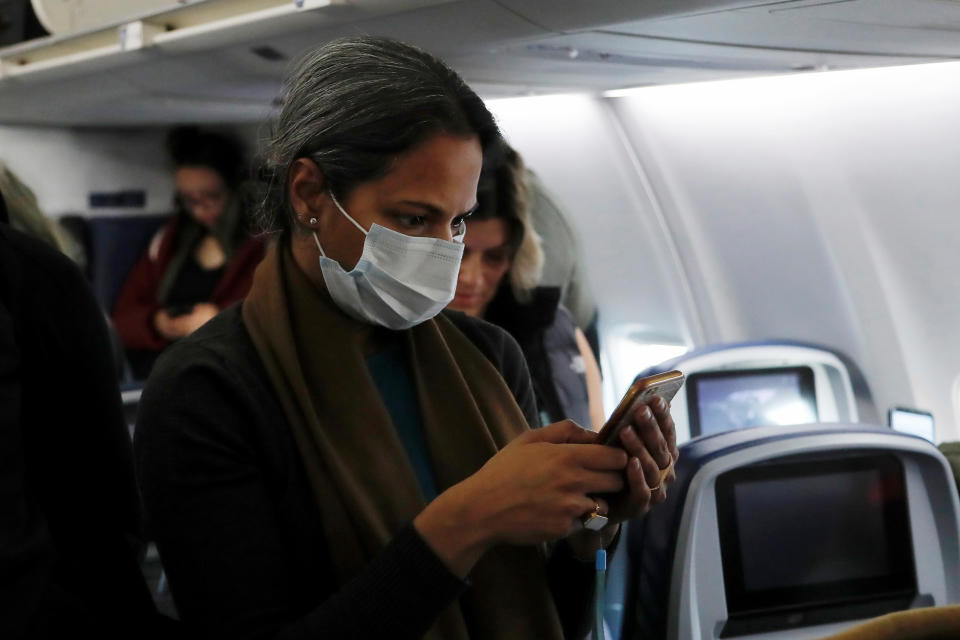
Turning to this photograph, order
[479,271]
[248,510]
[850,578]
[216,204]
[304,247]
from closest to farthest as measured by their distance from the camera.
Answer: [248,510]
[304,247]
[850,578]
[479,271]
[216,204]

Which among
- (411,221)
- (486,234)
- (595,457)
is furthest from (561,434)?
(486,234)

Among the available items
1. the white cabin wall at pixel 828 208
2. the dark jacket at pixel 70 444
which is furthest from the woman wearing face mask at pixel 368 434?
the white cabin wall at pixel 828 208

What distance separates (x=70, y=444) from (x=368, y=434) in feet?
1.48

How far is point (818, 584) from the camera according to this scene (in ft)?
7.30

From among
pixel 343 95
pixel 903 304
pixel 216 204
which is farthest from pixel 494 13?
pixel 216 204

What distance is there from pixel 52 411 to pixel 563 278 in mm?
4284

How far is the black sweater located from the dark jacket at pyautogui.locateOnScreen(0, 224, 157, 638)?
0.15 meters

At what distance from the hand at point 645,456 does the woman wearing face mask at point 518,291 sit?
187 cm

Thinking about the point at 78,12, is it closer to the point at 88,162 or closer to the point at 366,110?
the point at 88,162

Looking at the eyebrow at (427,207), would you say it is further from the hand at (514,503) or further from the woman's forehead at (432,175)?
the hand at (514,503)

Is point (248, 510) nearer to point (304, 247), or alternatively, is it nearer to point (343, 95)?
point (304, 247)

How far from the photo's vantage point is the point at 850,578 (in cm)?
226

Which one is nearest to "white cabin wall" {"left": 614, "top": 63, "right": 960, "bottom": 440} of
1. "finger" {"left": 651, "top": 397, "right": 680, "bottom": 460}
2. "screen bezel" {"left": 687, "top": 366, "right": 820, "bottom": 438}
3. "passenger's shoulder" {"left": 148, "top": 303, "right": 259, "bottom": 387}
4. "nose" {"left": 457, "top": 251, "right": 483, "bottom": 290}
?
"screen bezel" {"left": 687, "top": 366, "right": 820, "bottom": 438}

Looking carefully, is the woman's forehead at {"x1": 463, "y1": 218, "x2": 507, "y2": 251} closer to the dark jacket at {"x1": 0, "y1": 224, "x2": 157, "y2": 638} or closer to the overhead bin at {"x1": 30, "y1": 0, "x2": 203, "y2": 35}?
the overhead bin at {"x1": 30, "y1": 0, "x2": 203, "y2": 35}
